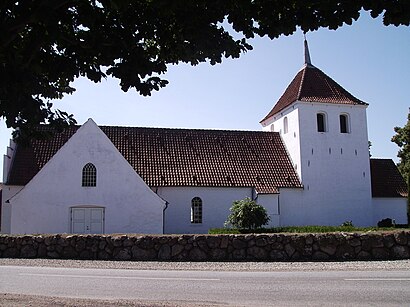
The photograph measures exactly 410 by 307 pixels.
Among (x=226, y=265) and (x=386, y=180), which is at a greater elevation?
(x=386, y=180)

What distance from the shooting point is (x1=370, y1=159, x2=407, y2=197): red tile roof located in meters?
31.0

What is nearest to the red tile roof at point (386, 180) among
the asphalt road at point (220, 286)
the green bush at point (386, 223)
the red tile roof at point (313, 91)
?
the green bush at point (386, 223)

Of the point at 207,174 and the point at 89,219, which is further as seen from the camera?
the point at 207,174

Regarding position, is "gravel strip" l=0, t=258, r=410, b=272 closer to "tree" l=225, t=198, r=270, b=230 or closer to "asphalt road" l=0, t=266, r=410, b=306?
"asphalt road" l=0, t=266, r=410, b=306

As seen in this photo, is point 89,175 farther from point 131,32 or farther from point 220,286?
point 131,32

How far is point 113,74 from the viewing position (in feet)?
20.3

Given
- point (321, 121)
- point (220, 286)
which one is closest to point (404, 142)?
point (321, 121)

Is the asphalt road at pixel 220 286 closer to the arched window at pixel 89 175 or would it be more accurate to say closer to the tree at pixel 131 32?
the tree at pixel 131 32

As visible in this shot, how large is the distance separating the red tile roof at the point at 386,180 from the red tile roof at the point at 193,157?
21.0 feet

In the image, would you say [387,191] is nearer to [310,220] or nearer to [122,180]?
[310,220]

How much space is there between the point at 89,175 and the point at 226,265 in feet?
41.6

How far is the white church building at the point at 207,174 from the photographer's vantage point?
24.0 metres

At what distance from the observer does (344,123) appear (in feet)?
103

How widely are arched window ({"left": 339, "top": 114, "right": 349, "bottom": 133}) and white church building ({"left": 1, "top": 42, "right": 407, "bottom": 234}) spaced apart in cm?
7
